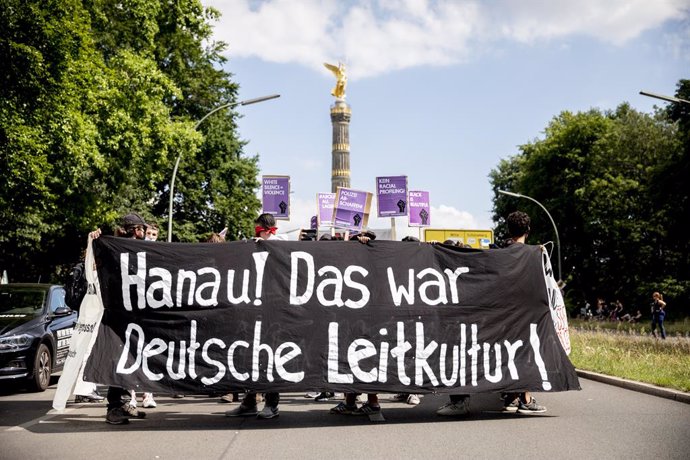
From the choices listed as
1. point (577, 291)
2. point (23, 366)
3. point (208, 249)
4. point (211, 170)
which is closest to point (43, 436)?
point (208, 249)

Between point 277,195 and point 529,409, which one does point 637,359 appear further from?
point 277,195

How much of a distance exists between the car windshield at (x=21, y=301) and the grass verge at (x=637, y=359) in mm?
8744

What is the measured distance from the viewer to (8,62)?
1661 centimetres

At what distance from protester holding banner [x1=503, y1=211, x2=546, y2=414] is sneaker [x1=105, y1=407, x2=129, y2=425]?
394 cm

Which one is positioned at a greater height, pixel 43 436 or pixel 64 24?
pixel 64 24

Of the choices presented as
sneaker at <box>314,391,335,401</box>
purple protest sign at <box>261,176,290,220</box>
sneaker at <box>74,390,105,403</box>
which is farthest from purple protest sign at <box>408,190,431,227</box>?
sneaker at <box>74,390,105,403</box>

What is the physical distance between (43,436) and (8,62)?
11.6m

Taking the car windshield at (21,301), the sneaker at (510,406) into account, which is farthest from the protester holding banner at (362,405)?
the car windshield at (21,301)

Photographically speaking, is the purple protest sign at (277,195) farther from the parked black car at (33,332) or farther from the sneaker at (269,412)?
the sneaker at (269,412)

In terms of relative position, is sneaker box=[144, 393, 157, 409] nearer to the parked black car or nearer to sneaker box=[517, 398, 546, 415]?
the parked black car

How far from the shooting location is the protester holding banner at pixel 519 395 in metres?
8.41

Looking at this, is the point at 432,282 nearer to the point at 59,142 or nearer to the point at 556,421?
the point at 556,421

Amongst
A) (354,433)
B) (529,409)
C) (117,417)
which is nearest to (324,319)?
(354,433)

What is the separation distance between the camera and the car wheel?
35.7 ft
